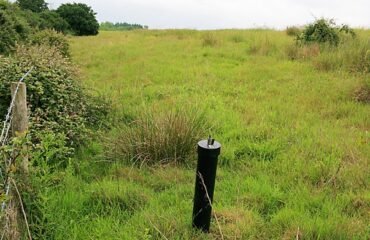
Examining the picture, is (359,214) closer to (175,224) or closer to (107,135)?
(175,224)

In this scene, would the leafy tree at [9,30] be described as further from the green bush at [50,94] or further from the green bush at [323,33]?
the green bush at [323,33]

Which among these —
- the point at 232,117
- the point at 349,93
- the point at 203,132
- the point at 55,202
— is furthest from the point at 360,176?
the point at 349,93

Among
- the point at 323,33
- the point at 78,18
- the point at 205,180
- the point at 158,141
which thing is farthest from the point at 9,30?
the point at 78,18

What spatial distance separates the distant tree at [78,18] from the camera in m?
31.9

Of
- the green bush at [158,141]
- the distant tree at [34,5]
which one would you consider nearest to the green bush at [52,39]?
the green bush at [158,141]

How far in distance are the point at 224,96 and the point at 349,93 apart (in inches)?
83.2

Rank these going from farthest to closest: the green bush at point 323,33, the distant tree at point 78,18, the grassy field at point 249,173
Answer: the distant tree at point 78,18 < the green bush at point 323,33 < the grassy field at point 249,173

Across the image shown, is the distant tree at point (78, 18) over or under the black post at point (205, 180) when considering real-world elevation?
over

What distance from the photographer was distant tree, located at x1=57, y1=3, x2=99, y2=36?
1255 inches

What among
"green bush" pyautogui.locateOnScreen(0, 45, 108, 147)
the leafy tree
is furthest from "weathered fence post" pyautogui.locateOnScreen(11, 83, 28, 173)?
the leafy tree

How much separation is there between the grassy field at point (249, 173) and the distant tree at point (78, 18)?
25.9 meters

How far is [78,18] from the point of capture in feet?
105

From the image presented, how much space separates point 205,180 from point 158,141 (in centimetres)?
154

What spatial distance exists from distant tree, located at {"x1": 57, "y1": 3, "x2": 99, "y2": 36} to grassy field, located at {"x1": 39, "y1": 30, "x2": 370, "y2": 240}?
25.9 m
